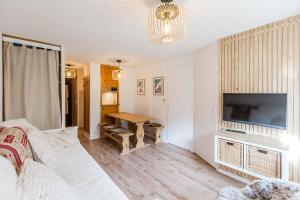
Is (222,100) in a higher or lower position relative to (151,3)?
lower

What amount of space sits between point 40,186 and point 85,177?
27.0 inches

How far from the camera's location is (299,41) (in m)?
1.94

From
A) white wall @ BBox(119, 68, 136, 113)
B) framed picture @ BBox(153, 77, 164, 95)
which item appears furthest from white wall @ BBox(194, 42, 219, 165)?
white wall @ BBox(119, 68, 136, 113)

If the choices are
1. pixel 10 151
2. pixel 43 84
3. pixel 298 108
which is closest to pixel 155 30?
pixel 10 151

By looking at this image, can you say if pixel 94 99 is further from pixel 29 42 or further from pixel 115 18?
pixel 115 18

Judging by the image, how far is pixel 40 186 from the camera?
790mm

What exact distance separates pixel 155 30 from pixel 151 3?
0.27 metres

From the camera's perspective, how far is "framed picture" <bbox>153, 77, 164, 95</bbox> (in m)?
4.51

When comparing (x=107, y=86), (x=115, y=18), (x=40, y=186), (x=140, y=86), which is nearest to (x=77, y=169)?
(x=40, y=186)

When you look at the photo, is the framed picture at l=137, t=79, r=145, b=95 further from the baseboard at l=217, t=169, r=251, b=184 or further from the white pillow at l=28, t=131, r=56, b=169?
the white pillow at l=28, t=131, r=56, b=169

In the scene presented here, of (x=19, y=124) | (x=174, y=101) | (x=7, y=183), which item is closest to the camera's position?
(x=7, y=183)

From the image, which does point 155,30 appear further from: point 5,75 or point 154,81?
point 154,81

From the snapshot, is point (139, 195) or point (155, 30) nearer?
point (155, 30)

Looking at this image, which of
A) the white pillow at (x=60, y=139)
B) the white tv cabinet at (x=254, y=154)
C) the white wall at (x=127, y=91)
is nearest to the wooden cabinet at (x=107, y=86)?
the white wall at (x=127, y=91)
